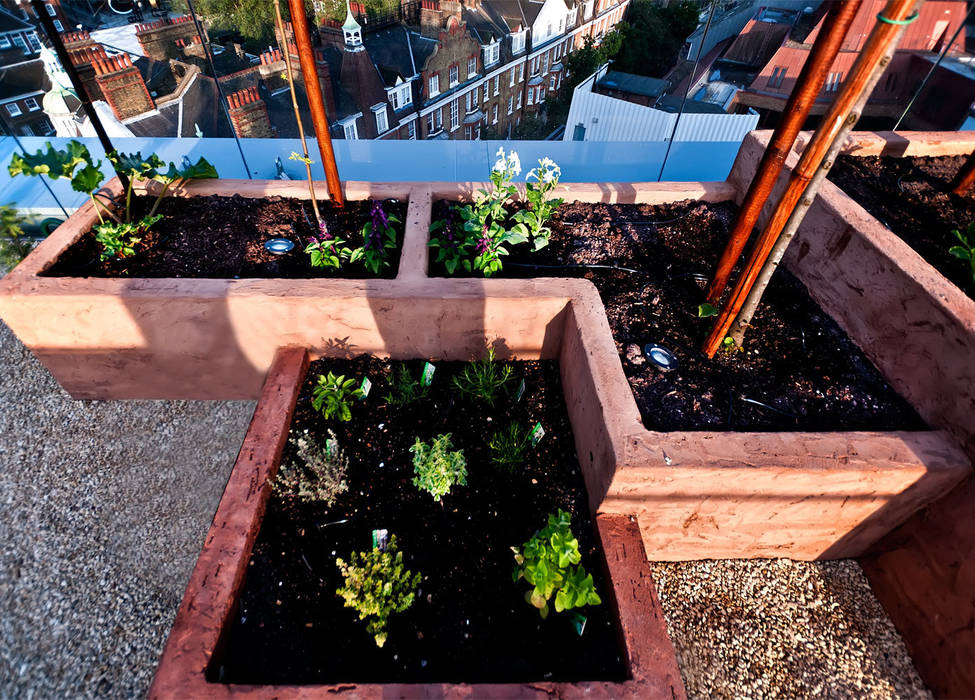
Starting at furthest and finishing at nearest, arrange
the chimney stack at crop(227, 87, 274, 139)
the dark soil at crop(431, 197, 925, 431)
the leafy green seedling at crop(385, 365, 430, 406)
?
the chimney stack at crop(227, 87, 274, 139) < the leafy green seedling at crop(385, 365, 430, 406) < the dark soil at crop(431, 197, 925, 431)

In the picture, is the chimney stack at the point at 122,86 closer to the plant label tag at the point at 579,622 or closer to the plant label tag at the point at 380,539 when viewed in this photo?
the plant label tag at the point at 380,539

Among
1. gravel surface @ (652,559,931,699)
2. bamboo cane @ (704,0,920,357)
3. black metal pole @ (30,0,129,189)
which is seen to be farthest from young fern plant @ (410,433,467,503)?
black metal pole @ (30,0,129,189)

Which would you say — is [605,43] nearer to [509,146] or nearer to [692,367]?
[509,146]

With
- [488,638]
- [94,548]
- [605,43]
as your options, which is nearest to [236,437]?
[94,548]

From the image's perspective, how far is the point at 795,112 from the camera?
1.75 meters

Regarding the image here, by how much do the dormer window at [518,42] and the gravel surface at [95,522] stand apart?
9.50m

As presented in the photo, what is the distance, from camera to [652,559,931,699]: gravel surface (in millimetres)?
2004

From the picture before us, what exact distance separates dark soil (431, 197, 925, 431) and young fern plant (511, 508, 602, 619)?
674mm

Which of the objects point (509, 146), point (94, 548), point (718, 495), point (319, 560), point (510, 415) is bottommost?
point (94, 548)

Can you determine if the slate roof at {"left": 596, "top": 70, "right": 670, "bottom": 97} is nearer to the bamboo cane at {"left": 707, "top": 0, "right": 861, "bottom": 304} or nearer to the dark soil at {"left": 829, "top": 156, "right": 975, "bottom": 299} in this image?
the dark soil at {"left": 829, "top": 156, "right": 975, "bottom": 299}

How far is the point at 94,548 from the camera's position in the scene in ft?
7.75

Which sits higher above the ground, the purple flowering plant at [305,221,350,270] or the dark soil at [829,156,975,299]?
the dark soil at [829,156,975,299]

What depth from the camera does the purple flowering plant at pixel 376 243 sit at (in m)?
2.68

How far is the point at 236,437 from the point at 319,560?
4.04 feet
